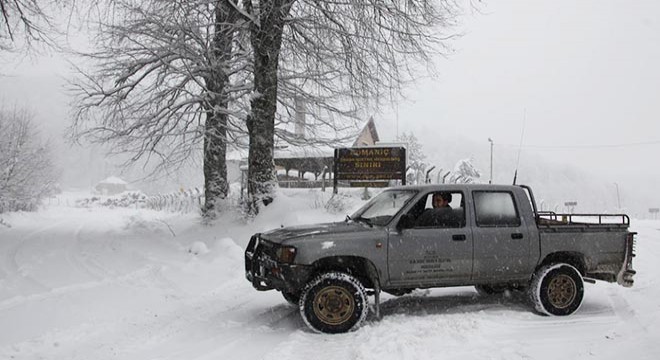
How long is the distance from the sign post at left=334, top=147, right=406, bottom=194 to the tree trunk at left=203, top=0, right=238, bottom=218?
3.78 m

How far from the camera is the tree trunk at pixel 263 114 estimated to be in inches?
524

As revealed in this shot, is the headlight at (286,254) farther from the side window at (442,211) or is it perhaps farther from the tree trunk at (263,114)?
the tree trunk at (263,114)

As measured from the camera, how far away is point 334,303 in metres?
6.00

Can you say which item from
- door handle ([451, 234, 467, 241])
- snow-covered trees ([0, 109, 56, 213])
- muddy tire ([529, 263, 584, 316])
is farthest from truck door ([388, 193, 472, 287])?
snow-covered trees ([0, 109, 56, 213])

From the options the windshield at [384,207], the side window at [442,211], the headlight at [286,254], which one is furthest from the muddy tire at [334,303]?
the side window at [442,211]

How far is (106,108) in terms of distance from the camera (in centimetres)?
1586

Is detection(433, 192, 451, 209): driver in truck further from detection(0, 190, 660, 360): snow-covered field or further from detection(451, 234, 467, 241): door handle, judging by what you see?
detection(0, 190, 660, 360): snow-covered field

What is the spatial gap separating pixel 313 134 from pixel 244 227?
5195 mm

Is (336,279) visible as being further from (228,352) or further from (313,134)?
(313,134)

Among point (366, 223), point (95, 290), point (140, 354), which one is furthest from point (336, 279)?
point (95, 290)

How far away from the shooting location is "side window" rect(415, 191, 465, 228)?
6574 mm

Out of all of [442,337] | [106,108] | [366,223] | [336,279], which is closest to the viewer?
[442,337]

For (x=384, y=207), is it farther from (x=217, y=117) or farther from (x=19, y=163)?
(x=19, y=163)

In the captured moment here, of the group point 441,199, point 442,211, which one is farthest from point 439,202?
point 442,211
